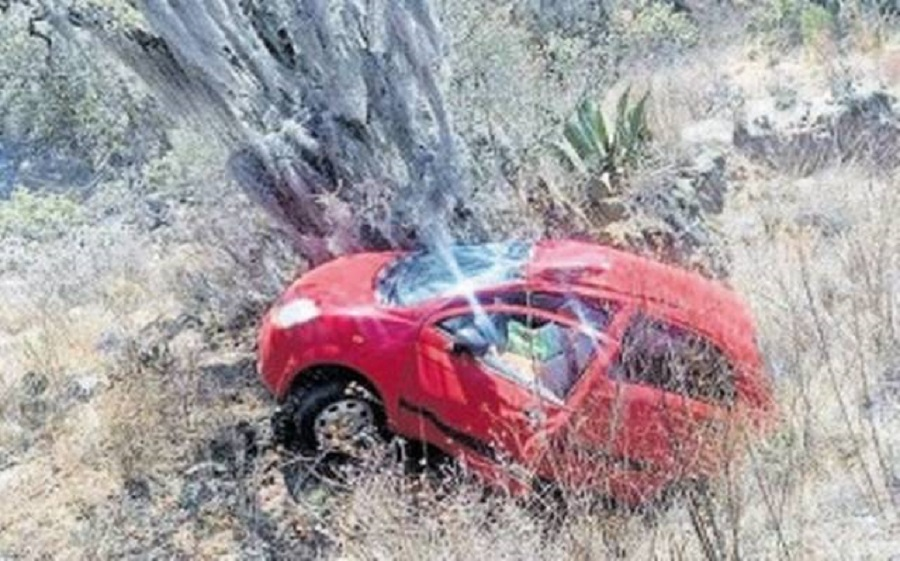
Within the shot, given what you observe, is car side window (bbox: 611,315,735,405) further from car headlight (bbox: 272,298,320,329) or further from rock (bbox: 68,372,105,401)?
rock (bbox: 68,372,105,401)

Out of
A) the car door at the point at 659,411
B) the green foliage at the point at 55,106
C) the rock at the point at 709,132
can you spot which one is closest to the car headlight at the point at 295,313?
the car door at the point at 659,411

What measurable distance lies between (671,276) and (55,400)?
4595 millimetres

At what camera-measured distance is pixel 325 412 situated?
22.9 ft

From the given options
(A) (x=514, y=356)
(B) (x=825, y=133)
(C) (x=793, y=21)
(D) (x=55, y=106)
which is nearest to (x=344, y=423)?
(A) (x=514, y=356)

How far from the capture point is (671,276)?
722cm

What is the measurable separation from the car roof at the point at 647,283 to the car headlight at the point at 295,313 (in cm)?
131

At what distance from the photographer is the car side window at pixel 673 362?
5559 mm

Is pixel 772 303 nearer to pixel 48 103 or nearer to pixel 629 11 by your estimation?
pixel 629 11

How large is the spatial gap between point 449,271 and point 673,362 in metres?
2.05

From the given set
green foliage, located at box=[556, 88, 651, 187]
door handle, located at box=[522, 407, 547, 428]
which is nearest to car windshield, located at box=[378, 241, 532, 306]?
door handle, located at box=[522, 407, 547, 428]

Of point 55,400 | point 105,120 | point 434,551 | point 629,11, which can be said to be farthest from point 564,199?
point 105,120

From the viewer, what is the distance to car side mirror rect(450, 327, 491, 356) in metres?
6.61

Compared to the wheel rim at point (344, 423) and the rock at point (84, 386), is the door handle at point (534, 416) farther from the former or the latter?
the rock at point (84, 386)

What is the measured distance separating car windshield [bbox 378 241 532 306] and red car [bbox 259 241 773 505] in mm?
13
